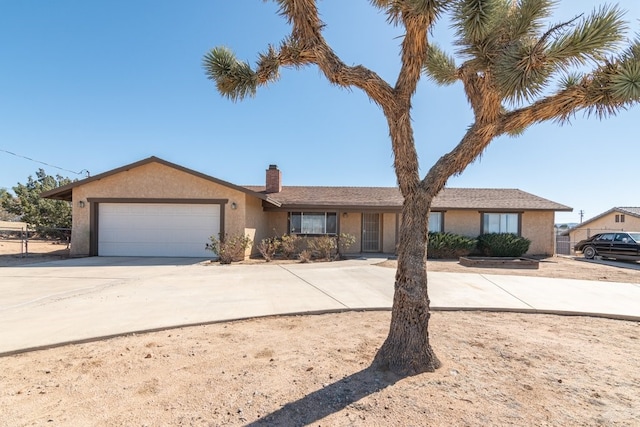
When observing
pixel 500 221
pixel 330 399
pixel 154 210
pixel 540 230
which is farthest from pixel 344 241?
pixel 330 399

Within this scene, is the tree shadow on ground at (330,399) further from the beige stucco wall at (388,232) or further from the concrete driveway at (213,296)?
the beige stucco wall at (388,232)

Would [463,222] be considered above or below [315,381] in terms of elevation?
above

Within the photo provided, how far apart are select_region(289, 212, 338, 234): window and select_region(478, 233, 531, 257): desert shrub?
7.83 m

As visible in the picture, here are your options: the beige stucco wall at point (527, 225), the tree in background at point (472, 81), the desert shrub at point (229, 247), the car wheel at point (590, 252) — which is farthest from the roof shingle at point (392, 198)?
the tree in background at point (472, 81)

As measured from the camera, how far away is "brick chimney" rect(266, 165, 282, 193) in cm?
1839

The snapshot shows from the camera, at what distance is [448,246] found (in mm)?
15664

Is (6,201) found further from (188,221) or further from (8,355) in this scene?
(8,355)

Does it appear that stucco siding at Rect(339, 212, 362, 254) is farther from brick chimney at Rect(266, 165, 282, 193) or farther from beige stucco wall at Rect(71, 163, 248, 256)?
beige stucco wall at Rect(71, 163, 248, 256)

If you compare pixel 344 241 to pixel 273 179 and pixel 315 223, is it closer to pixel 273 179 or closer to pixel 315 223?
pixel 315 223

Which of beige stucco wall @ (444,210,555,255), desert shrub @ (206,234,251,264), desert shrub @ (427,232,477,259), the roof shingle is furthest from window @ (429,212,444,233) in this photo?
desert shrub @ (206,234,251,264)

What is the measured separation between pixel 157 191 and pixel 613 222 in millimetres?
39114

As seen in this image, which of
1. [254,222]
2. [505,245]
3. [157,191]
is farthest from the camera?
[505,245]

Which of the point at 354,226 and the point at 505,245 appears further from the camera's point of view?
the point at 354,226

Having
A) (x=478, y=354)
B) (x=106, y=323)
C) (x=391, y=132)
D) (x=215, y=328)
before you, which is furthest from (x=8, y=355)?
(x=478, y=354)
